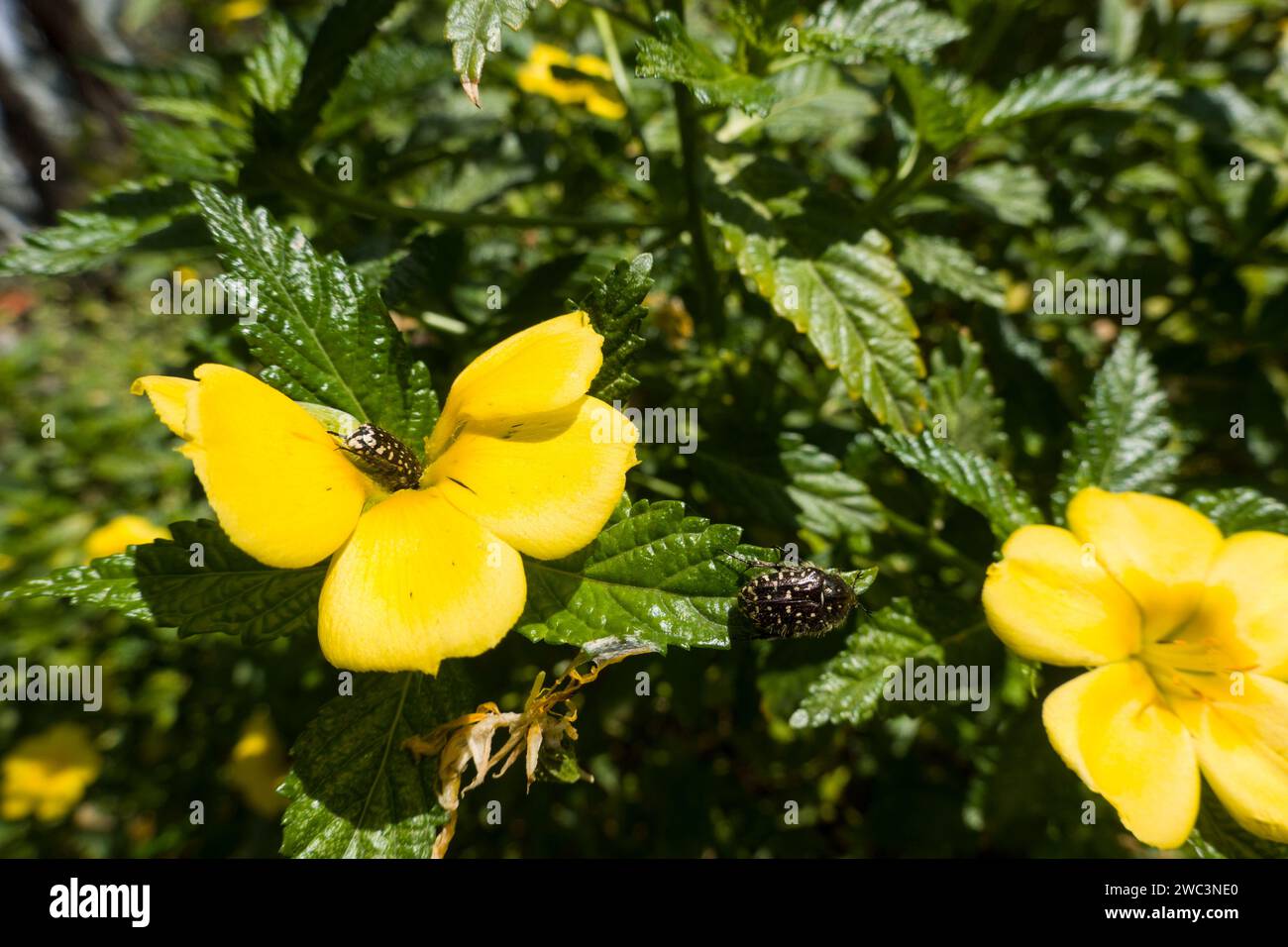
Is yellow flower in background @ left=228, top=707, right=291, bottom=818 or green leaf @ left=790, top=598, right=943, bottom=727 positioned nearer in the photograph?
green leaf @ left=790, top=598, right=943, bottom=727

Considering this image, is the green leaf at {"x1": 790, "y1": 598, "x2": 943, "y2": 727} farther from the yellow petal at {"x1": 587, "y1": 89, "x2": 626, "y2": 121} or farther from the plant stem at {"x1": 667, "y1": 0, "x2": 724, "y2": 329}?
the yellow petal at {"x1": 587, "y1": 89, "x2": 626, "y2": 121}

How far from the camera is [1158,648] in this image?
40.3 inches

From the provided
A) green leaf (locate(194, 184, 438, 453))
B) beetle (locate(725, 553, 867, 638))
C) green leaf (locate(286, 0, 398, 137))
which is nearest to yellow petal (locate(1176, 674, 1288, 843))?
beetle (locate(725, 553, 867, 638))

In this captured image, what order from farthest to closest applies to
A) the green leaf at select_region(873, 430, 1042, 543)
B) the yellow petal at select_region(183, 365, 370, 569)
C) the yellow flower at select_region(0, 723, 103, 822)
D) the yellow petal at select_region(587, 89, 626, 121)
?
the yellow flower at select_region(0, 723, 103, 822) → the yellow petal at select_region(587, 89, 626, 121) → the green leaf at select_region(873, 430, 1042, 543) → the yellow petal at select_region(183, 365, 370, 569)

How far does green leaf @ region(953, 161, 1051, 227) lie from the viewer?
1.60 m

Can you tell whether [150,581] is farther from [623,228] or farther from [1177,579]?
[1177,579]

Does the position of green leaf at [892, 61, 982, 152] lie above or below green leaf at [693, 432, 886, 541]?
above

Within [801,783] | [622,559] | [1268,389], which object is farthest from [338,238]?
[1268,389]

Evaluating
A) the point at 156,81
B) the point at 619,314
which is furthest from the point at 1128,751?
the point at 156,81

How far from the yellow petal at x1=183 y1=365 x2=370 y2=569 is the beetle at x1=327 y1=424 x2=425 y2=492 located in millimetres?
33

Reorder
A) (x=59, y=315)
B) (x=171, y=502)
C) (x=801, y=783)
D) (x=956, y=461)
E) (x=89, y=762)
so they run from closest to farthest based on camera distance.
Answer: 1. (x=956, y=461)
2. (x=801, y=783)
3. (x=89, y=762)
4. (x=171, y=502)
5. (x=59, y=315)

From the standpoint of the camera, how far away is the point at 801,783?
2.01 metres

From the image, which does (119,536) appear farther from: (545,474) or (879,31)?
(879,31)
